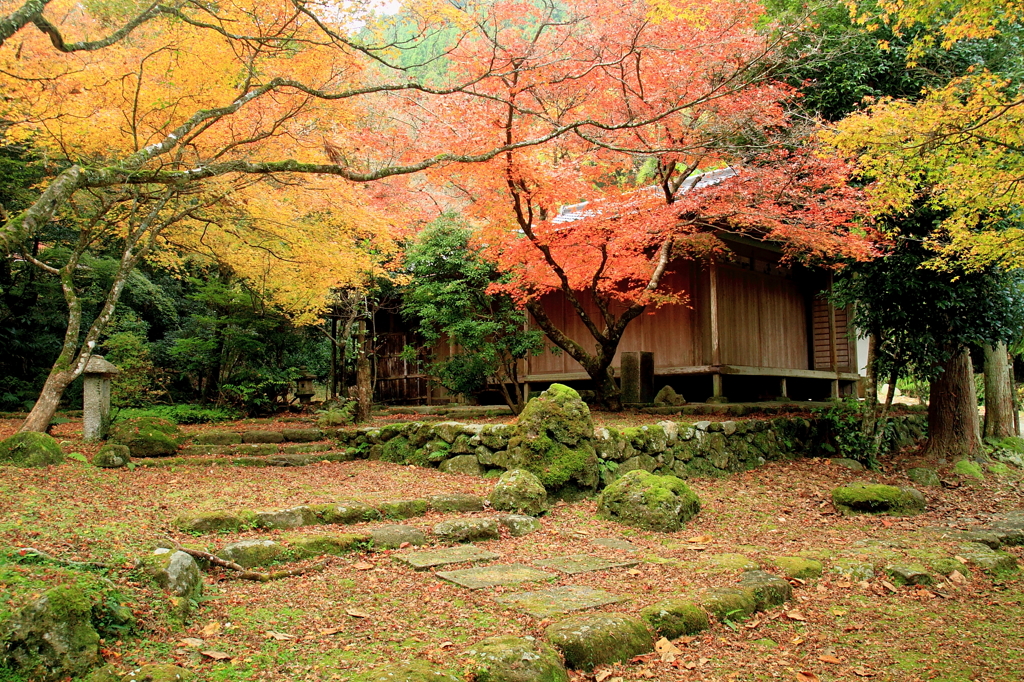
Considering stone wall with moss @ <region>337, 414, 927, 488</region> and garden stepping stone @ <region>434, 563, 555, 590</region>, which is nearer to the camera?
garden stepping stone @ <region>434, 563, 555, 590</region>

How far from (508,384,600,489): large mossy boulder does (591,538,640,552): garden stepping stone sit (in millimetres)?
1600

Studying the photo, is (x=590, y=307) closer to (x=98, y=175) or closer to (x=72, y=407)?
(x=98, y=175)

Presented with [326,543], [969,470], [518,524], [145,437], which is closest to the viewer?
[326,543]

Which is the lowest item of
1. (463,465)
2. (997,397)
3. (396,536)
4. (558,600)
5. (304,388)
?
(558,600)

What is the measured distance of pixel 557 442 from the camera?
26.6 ft

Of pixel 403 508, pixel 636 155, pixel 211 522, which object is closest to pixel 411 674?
pixel 211 522

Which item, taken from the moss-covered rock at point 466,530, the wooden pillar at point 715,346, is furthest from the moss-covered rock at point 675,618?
the wooden pillar at point 715,346

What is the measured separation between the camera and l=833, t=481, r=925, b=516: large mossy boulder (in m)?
8.03

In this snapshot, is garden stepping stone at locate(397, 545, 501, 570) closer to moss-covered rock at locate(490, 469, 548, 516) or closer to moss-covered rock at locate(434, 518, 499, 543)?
moss-covered rock at locate(434, 518, 499, 543)

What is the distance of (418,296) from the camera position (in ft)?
45.3

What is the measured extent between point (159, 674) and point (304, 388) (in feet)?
45.8

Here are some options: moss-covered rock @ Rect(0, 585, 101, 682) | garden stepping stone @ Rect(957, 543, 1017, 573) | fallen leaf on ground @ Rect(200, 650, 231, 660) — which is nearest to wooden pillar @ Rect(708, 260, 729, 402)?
garden stepping stone @ Rect(957, 543, 1017, 573)

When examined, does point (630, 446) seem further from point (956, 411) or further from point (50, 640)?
point (50, 640)

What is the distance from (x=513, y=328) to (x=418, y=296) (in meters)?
2.29
